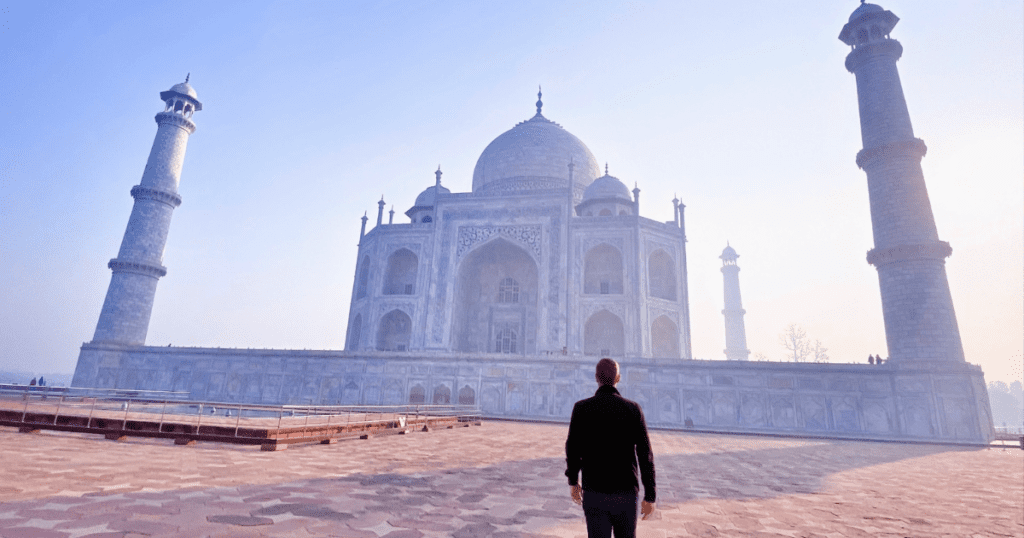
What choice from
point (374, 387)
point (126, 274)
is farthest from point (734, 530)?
point (126, 274)

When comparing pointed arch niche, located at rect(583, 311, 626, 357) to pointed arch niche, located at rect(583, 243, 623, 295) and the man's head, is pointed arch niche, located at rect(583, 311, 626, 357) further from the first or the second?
the man's head

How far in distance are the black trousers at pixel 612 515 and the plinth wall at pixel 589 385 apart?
15.6 m

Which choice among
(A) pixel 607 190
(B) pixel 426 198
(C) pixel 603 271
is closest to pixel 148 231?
(B) pixel 426 198

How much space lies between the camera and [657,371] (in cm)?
1766

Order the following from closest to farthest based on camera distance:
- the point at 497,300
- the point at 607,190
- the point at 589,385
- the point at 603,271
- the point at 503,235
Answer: the point at 589,385 → the point at 503,235 → the point at 603,271 → the point at 497,300 → the point at 607,190

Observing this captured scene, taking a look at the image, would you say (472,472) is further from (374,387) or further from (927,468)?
(374,387)

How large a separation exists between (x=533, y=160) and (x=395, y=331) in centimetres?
1333

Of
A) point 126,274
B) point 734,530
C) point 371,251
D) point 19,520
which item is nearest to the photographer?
point 19,520

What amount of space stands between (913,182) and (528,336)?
17.2 metres

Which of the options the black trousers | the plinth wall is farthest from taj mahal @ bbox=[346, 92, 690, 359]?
the black trousers

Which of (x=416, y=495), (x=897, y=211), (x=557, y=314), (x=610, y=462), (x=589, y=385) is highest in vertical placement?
(x=897, y=211)

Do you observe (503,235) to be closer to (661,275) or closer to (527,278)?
(527,278)

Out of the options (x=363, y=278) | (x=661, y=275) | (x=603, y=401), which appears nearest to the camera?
(x=603, y=401)

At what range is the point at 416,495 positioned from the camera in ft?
14.0
